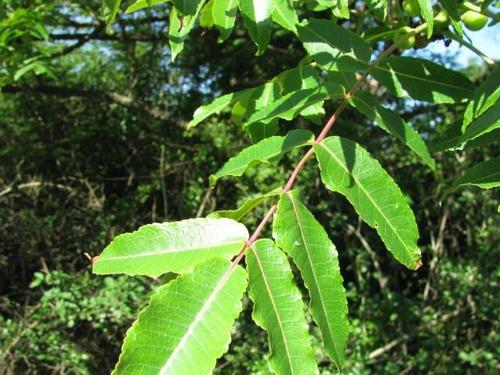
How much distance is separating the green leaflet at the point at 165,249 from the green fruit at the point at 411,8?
0.68 m

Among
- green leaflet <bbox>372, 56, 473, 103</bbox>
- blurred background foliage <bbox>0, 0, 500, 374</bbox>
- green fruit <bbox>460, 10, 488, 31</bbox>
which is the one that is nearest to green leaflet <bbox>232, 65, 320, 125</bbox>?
green leaflet <bbox>372, 56, 473, 103</bbox>

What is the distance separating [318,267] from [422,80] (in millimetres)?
564

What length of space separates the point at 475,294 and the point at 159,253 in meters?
3.97

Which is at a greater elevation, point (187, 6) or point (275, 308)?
point (187, 6)

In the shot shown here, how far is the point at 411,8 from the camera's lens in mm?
1344

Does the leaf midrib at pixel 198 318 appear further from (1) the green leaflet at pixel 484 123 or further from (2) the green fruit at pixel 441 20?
(2) the green fruit at pixel 441 20

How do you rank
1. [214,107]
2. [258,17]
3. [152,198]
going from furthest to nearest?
[152,198], [214,107], [258,17]

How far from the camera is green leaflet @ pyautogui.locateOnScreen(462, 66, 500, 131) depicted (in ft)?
3.40

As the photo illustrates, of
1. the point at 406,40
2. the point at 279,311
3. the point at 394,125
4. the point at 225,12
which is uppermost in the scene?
the point at 225,12

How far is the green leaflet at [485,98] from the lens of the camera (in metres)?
1.04

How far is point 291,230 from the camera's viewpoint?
975 mm

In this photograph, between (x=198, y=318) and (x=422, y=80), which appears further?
(x=422, y=80)

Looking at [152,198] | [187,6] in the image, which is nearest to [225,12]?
[187,6]

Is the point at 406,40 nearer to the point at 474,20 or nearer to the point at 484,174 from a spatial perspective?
the point at 474,20
